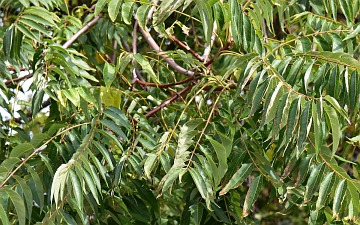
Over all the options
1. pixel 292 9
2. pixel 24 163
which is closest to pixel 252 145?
pixel 24 163

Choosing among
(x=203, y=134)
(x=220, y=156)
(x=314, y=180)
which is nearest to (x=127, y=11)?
(x=203, y=134)

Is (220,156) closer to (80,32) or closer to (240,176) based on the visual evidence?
(240,176)

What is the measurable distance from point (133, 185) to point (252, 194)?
0.55m

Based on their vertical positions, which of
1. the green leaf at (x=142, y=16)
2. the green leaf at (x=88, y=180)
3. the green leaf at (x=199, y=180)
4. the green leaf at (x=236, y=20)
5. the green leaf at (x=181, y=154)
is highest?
the green leaf at (x=142, y=16)

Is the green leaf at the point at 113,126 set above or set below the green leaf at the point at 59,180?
below

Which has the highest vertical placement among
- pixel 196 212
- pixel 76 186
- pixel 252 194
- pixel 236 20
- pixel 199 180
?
pixel 236 20

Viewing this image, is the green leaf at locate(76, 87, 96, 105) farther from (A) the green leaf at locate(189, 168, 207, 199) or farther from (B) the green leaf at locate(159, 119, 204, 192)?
(A) the green leaf at locate(189, 168, 207, 199)

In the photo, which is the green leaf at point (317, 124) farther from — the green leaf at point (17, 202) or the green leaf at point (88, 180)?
the green leaf at point (17, 202)

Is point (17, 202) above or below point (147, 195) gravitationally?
above

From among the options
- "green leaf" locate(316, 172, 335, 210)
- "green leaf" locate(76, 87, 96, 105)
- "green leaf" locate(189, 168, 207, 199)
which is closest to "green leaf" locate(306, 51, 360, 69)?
"green leaf" locate(316, 172, 335, 210)

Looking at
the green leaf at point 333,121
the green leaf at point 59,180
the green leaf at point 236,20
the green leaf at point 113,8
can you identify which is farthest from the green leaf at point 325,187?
the green leaf at point 113,8

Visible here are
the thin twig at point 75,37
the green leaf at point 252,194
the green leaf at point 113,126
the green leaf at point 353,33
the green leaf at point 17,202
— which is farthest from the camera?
the thin twig at point 75,37

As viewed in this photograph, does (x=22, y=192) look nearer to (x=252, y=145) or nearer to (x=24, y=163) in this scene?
(x=24, y=163)

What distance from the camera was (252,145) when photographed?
2.15 m
